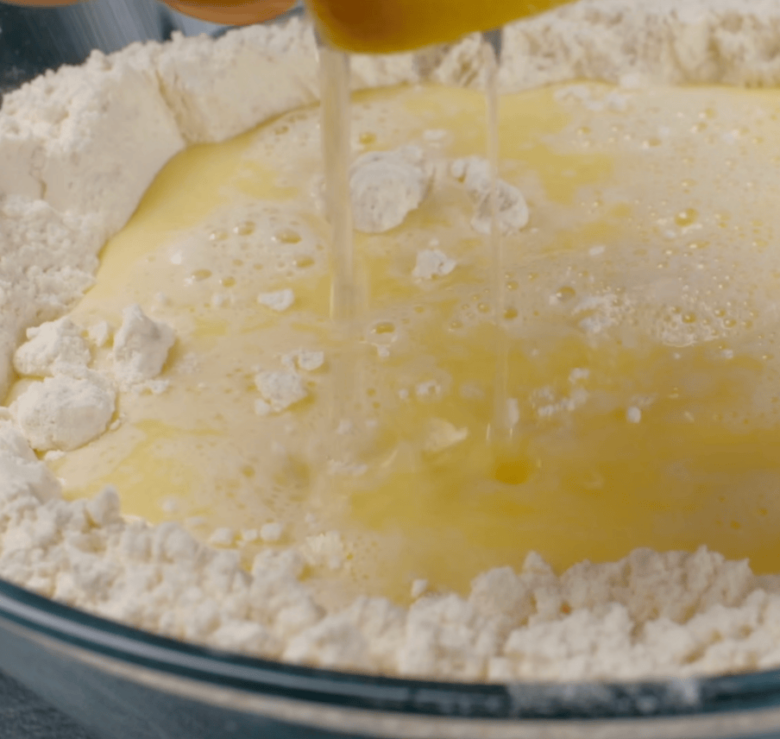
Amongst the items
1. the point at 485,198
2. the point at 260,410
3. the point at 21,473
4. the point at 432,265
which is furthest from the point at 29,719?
the point at 485,198

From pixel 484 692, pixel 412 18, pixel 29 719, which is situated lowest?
pixel 29 719

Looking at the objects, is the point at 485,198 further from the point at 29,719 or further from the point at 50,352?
the point at 29,719

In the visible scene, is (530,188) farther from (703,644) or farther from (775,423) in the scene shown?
(703,644)

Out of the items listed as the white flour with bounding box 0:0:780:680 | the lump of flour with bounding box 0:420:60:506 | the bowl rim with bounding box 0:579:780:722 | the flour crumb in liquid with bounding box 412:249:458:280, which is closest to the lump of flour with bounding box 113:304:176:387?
the white flour with bounding box 0:0:780:680

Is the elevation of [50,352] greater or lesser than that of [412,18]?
lesser

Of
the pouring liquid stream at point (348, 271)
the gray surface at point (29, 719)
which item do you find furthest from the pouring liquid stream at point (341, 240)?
the gray surface at point (29, 719)
